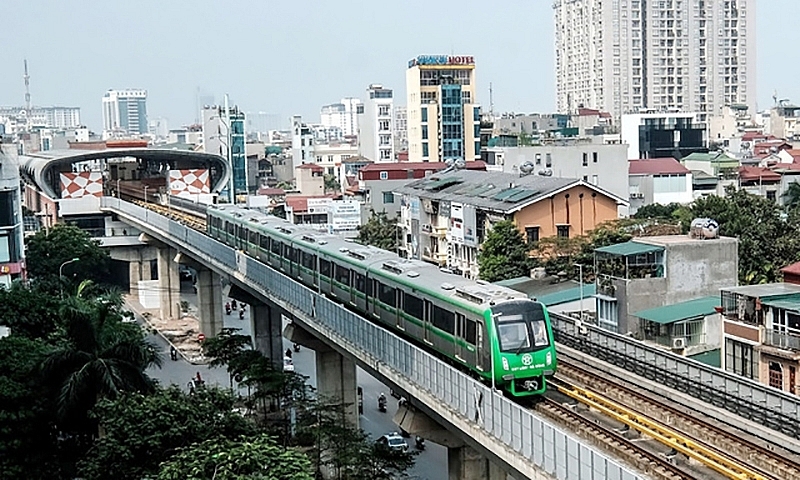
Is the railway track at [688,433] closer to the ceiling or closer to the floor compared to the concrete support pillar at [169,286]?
closer to the ceiling

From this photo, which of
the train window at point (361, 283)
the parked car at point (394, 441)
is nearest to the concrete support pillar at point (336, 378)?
the parked car at point (394, 441)

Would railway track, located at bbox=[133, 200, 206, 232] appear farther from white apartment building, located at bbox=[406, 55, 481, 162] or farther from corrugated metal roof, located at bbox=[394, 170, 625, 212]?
white apartment building, located at bbox=[406, 55, 481, 162]

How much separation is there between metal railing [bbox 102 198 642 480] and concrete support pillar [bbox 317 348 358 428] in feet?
9.27

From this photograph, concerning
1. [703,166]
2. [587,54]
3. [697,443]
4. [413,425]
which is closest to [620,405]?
[697,443]

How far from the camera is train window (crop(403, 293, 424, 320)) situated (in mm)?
24281

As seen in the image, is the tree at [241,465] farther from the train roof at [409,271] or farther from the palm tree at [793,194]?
the palm tree at [793,194]

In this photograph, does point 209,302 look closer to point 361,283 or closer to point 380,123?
point 361,283

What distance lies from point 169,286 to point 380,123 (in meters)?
63.3

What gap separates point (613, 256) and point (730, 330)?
7.10 metres

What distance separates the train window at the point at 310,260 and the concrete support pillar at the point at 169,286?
34.0 m

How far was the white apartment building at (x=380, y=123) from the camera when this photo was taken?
4985 inches

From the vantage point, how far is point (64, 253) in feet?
198

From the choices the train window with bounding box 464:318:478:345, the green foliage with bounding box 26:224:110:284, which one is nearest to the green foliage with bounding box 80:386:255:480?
the train window with bounding box 464:318:478:345

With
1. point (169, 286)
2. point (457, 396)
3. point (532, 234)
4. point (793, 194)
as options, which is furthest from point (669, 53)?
point (457, 396)
